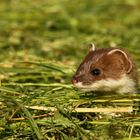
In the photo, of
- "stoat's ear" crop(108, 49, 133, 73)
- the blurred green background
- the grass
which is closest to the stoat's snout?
"stoat's ear" crop(108, 49, 133, 73)

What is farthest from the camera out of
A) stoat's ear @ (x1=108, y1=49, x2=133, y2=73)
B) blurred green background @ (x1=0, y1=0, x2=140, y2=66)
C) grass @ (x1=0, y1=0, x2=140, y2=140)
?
blurred green background @ (x1=0, y1=0, x2=140, y2=66)

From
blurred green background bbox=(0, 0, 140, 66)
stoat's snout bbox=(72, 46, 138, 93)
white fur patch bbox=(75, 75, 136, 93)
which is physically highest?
blurred green background bbox=(0, 0, 140, 66)

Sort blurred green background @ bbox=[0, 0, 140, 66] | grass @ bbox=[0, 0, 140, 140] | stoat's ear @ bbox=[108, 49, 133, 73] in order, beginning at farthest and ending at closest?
blurred green background @ bbox=[0, 0, 140, 66]
stoat's ear @ bbox=[108, 49, 133, 73]
grass @ bbox=[0, 0, 140, 140]

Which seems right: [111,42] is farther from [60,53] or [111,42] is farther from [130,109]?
[130,109]

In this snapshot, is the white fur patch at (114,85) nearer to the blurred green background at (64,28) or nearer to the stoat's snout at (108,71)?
the stoat's snout at (108,71)

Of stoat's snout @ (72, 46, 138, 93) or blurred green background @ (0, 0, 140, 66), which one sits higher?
blurred green background @ (0, 0, 140, 66)

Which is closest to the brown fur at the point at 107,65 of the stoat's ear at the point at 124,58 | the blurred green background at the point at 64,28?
the stoat's ear at the point at 124,58

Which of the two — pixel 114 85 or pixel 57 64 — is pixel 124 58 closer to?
pixel 114 85

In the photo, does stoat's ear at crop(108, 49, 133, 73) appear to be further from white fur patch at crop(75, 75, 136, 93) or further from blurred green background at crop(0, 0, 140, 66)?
blurred green background at crop(0, 0, 140, 66)

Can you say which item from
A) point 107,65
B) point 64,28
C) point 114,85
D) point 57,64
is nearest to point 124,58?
point 107,65
